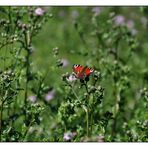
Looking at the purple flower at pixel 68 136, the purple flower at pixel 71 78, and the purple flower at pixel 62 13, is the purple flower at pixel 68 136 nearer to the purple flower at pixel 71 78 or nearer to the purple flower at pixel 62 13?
the purple flower at pixel 71 78

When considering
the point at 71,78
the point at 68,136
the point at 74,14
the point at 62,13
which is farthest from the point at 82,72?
the point at 62,13

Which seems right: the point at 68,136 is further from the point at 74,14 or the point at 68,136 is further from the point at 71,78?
the point at 74,14

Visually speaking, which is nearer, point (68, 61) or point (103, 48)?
point (103, 48)

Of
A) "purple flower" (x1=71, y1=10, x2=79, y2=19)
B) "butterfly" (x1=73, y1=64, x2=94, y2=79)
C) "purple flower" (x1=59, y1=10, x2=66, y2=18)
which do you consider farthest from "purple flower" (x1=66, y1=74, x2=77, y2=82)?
"purple flower" (x1=59, y1=10, x2=66, y2=18)

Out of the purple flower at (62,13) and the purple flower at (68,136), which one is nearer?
the purple flower at (68,136)

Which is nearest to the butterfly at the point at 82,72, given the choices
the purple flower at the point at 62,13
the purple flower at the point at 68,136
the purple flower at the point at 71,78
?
the purple flower at the point at 71,78

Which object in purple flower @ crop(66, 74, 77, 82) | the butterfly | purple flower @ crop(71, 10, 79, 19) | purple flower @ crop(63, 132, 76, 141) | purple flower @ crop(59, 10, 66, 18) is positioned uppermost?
purple flower @ crop(59, 10, 66, 18)

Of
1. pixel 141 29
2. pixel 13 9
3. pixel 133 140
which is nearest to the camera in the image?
pixel 133 140

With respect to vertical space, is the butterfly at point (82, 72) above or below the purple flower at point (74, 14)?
below

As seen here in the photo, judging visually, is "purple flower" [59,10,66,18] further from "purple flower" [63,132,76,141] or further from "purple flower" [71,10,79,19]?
"purple flower" [63,132,76,141]
